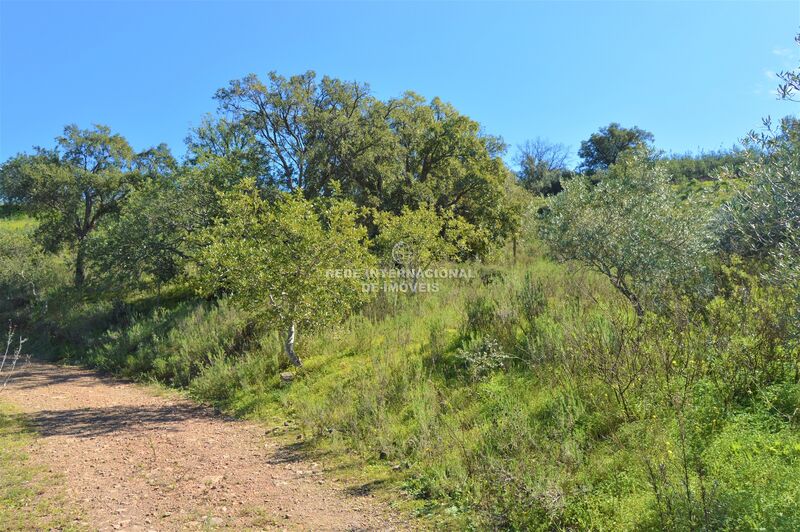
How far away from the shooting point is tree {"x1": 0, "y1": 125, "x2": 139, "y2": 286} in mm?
23094

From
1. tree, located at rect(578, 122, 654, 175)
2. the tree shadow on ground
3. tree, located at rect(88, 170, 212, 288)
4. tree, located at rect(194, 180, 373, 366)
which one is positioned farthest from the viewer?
tree, located at rect(578, 122, 654, 175)

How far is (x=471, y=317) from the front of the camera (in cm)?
965

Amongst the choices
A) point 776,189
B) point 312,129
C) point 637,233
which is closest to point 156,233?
point 312,129

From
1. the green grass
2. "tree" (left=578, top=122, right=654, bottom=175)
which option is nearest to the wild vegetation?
the green grass

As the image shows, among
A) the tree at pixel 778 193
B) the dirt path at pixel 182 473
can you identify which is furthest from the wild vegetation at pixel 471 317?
the dirt path at pixel 182 473

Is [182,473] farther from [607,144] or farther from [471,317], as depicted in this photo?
[607,144]

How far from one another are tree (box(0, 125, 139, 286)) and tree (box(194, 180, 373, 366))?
17438 mm

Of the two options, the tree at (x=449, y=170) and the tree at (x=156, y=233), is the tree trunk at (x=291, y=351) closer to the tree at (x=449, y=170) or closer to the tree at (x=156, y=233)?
the tree at (x=156, y=233)

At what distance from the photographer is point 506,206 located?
72.3 ft

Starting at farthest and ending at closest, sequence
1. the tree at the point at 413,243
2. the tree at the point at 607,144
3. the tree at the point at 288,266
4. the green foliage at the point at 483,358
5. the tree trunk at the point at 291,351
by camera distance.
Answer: the tree at the point at 607,144, the tree at the point at 413,243, the tree trunk at the point at 291,351, the tree at the point at 288,266, the green foliage at the point at 483,358

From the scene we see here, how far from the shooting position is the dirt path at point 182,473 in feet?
15.8

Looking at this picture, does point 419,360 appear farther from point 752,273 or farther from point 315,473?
point 752,273

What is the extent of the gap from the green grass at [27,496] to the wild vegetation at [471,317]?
3214 millimetres

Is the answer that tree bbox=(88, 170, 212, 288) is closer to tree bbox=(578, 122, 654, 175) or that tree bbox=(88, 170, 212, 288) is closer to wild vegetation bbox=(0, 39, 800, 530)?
wild vegetation bbox=(0, 39, 800, 530)
